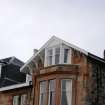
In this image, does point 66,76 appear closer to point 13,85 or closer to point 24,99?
point 24,99

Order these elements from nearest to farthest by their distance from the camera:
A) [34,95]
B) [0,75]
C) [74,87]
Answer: [74,87], [34,95], [0,75]

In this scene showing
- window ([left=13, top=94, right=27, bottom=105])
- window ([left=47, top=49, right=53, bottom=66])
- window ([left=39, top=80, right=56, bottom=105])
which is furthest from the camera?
window ([left=13, top=94, right=27, bottom=105])

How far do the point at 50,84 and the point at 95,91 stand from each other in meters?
4.24

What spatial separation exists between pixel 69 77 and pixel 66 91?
51.1 inches

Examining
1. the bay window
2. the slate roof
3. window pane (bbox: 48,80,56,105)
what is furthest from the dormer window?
the slate roof

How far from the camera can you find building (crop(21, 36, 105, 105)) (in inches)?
1421

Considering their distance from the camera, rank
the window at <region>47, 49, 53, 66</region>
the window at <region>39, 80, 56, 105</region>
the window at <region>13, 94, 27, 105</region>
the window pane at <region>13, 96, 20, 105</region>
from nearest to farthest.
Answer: the window at <region>39, 80, 56, 105</region> → the window at <region>47, 49, 53, 66</region> → the window at <region>13, 94, 27, 105</region> → the window pane at <region>13, 96, 20, 105</region>

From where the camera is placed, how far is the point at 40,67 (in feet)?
130

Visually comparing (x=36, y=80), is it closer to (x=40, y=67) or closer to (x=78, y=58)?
(x=40, y=67)

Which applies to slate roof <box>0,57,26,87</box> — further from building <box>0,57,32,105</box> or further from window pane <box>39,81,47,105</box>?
window pane <box>39,81,47,105</box>

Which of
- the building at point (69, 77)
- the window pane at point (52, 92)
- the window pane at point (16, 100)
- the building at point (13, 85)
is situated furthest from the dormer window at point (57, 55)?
the window pane at point (16, 100)

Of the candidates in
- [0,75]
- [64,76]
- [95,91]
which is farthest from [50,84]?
[0,75]

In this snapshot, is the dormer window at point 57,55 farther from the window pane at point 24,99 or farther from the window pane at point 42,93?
the window pane at point 24,99

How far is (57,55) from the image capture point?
38.2 m
